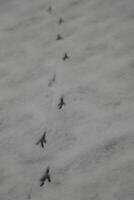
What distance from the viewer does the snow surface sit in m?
1.96

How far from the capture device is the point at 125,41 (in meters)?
2.77

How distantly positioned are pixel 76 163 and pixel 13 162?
1.52 feet

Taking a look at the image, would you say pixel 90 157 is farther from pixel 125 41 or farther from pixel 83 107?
pixel 125 41

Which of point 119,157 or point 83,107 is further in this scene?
point 83,107

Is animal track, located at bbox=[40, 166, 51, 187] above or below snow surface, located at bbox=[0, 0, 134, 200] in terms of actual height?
below

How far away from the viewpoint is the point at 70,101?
2389 mm

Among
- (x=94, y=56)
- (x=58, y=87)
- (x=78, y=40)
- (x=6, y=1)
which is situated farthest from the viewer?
(x=6, y=1)

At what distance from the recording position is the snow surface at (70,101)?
196cm

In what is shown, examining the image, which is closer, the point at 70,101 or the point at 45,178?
the point at 45,178

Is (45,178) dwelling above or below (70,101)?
below

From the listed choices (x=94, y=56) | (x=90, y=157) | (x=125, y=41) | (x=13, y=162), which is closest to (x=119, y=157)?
(x=90, y=157)

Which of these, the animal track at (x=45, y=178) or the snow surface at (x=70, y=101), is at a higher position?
the snow surface at (x=70, y=101)

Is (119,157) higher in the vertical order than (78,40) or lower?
lower

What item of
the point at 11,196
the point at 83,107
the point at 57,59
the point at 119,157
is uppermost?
the point at 57,59
